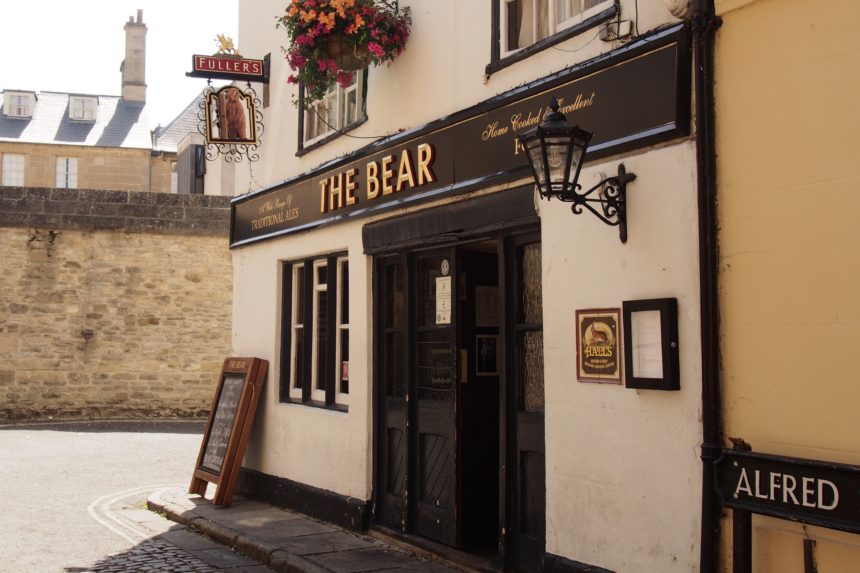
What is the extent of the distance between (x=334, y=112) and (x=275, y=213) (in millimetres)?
1419

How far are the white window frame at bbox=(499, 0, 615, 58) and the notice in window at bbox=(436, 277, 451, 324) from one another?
180 centimetres

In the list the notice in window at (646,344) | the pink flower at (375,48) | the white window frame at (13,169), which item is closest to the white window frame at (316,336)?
the pink flower at (375,48)

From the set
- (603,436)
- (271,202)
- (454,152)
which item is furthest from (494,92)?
(271,202)

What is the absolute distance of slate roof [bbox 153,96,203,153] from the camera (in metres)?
36.6

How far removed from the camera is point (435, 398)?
7.38 meters

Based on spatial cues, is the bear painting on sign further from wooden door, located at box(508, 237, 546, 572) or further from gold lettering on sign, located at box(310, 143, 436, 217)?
wooden door, located at box(508, 237, 546, 572)

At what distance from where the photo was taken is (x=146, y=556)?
746 centimetres

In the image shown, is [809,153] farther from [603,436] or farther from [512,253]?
[512,253]

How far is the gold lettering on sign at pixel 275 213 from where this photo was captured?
31.4ft

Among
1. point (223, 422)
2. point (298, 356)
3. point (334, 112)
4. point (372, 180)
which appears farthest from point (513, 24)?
point (223, 422)

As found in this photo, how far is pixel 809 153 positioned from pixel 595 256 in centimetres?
152

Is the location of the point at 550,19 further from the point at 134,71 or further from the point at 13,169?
the point at 134,71

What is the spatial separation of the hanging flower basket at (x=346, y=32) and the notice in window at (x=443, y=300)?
188cm

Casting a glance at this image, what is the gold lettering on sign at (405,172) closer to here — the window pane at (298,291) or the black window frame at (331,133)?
the black window frame at (331,133)
